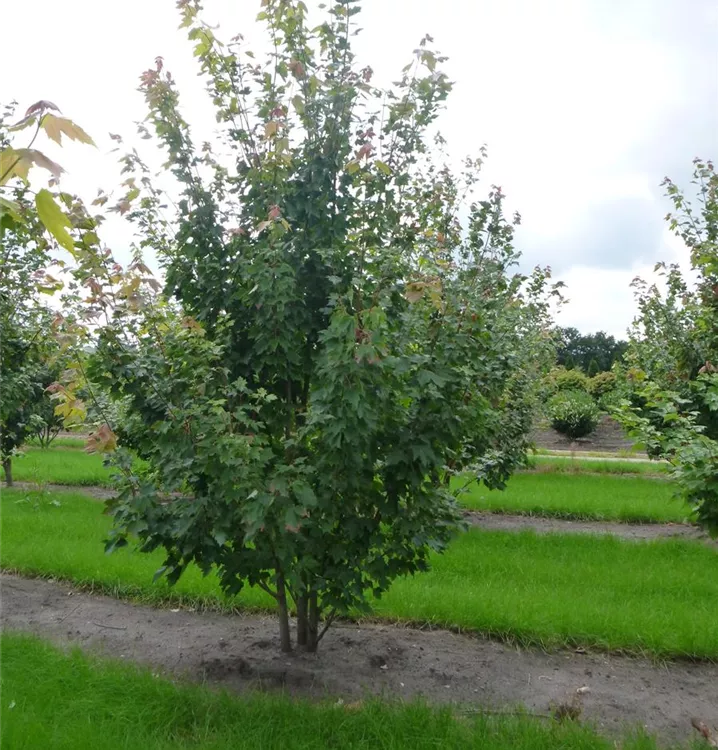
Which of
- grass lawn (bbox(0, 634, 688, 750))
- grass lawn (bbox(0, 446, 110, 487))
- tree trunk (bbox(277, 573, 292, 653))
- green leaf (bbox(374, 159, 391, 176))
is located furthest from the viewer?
grass lawn (bbox(0, 446, 110, 487))

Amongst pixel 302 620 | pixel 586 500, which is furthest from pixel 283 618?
pixel 586 500

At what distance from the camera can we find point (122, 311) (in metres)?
3.99

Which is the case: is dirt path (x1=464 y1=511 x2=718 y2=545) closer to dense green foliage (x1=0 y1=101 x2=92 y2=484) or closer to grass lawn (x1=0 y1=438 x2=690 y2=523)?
grass lawn (x1=0 y1=438 x2=690 y2=523)

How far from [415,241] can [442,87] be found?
89 centimetres

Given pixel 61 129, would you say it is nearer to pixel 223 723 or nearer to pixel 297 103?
pixel 297 103

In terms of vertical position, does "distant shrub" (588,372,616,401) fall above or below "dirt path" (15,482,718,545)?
above

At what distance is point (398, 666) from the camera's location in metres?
4.69

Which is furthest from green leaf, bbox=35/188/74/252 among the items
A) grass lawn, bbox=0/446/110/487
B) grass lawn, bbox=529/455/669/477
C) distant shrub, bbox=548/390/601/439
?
distant shrub, bbox=548/390/601/439

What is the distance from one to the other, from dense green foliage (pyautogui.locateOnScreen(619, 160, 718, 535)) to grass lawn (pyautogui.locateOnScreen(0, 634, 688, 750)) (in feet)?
4.58

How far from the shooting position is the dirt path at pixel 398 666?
4195mm

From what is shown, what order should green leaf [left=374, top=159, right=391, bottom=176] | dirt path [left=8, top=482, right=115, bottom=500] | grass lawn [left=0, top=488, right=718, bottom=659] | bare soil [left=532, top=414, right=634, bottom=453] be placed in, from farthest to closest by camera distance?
bare soil [left=532, top=414, right=634, bottom=453], dirt path [left=8, top=482, right=115, bottom=500], grass lawn [left=0, top=488, right=718, bottom=659], green leaf [left=374, top=159, right=391, bottom=176]

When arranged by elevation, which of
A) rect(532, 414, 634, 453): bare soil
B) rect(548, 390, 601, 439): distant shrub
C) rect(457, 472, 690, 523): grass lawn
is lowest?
rect(457, 472, 690, 523): grass lawn

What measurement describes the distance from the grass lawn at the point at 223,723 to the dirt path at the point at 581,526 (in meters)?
5.24

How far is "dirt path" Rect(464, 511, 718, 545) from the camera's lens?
8.95m
